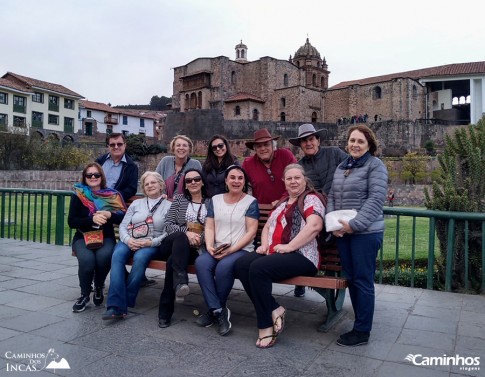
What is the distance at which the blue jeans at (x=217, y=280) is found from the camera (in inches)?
154

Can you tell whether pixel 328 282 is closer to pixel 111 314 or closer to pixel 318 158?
pixel 318 158

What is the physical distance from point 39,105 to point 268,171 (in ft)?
167

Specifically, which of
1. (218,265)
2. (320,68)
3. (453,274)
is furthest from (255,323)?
(320,68)

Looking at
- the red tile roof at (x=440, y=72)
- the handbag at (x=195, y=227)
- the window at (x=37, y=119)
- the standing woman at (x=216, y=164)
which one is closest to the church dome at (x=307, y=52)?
the red tile roof at (x=440, y=72)

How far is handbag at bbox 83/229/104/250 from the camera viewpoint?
182 inches

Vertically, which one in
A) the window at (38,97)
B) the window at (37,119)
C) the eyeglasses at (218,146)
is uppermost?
the window at (38,97)

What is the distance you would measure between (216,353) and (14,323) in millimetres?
1989

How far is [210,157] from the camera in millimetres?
4895

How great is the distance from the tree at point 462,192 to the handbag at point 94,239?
413cm

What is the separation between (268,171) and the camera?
4.94 m

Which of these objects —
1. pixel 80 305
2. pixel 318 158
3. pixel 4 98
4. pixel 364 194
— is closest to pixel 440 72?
pixel 4 98

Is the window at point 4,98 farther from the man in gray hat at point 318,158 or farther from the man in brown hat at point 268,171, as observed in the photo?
the man in gray hat at point 318,158

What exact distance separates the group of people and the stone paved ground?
180 mm

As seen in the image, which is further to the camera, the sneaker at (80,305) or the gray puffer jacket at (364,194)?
the sneaker at (80,305)
